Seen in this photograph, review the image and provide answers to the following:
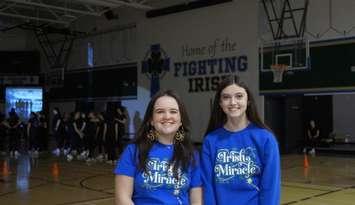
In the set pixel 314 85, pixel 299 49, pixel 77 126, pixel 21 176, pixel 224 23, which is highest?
pixel 224 23

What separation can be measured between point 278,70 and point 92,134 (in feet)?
22.0

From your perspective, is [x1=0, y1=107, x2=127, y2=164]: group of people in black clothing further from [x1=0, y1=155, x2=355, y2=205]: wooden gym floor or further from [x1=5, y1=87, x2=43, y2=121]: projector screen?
[x1=5, y1=87, x2=43, y2=121]: projector screen

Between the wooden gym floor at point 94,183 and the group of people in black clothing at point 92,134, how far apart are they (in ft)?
2.11

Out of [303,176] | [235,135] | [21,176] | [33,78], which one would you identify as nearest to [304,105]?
[303,176]

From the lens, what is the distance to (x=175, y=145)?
8.55ft

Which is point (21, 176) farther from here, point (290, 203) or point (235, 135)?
point (235, 135)

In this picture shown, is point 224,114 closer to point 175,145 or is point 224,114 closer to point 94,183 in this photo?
point 175,145

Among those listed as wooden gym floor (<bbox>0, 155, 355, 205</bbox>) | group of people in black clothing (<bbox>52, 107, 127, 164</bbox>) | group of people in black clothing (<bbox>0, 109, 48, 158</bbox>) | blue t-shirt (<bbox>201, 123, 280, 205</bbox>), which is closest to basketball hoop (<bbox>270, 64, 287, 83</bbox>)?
wooden gym floor (<bbox>0, 155, 355, 205</bbox>)

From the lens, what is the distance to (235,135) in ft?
9.23

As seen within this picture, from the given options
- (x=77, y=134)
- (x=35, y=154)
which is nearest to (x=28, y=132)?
(x=35, y=154)

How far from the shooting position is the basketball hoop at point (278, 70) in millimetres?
17256

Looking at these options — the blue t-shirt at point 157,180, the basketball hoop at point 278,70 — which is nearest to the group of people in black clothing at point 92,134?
the basketball hoop at point 278,70

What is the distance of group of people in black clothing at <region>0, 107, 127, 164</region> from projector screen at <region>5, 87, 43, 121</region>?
206 inches

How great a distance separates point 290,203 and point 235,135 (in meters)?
5.44
